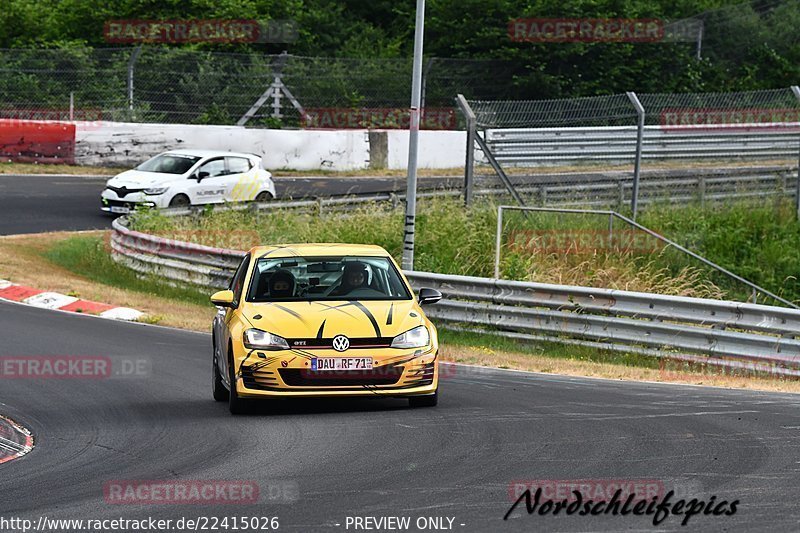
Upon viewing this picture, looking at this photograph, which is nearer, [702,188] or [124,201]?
[702,188]

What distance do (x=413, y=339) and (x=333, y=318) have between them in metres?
0.68

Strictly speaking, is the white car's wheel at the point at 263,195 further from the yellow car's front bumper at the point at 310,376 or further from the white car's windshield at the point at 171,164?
the yellow car's front bumper at the point at 310,376

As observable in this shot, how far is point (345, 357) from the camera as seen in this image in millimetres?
10547

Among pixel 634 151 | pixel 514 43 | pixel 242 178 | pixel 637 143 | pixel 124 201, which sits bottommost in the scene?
pixel 124 201

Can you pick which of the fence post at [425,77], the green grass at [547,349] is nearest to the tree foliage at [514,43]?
the fence post at [425,77]

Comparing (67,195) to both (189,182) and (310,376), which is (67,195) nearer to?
(189,182)

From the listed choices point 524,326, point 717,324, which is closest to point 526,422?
point 717,324

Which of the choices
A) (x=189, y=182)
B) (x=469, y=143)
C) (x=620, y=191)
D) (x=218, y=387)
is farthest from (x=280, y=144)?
(x=218, y=387)

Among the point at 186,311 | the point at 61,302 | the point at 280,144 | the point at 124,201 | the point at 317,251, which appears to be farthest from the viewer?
the point at 280,144

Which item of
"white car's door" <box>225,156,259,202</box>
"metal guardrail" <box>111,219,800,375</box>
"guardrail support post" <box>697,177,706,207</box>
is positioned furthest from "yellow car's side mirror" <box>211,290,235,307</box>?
"white car's door" <box>225,156,259,202</box>

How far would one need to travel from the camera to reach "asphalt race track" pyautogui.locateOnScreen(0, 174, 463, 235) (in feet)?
88.0

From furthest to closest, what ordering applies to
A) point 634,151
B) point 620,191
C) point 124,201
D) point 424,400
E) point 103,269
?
point 124,201 < point 620,191 < point 103,269 < point 634,151 < point 424,400

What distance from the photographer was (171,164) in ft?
94.4

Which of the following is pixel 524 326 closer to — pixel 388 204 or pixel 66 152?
pixel 388 204
